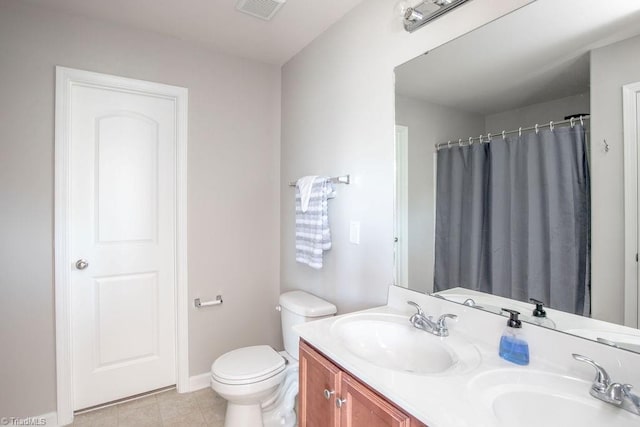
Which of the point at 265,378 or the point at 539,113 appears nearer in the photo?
the point at 539,113

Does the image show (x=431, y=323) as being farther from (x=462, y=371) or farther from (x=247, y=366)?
(x=247, y=366)

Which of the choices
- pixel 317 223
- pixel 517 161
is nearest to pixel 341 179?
pixel 317 223

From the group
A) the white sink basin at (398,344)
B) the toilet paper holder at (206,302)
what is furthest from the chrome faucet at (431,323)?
the toilet paper holder at (206,302)

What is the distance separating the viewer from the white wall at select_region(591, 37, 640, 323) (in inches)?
35.7

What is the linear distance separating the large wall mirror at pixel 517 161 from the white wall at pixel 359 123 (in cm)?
8

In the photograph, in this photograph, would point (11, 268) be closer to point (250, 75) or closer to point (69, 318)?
point (69, 318)

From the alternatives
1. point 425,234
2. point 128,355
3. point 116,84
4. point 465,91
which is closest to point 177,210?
point 116,84

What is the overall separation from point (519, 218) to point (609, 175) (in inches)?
11.0

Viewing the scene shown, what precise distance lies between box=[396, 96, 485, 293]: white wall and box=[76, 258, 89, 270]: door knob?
1941mm

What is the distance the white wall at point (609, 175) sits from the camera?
91 cm

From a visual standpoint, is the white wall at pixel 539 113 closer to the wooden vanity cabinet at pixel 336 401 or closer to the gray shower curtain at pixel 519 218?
the gray shower curtain at pixel 519 218

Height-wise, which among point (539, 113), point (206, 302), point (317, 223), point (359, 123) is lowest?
point (206, 302)

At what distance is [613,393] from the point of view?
30.2 inches

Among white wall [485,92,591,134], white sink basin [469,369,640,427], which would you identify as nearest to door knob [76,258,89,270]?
white sink basin [469,369,640,427]
